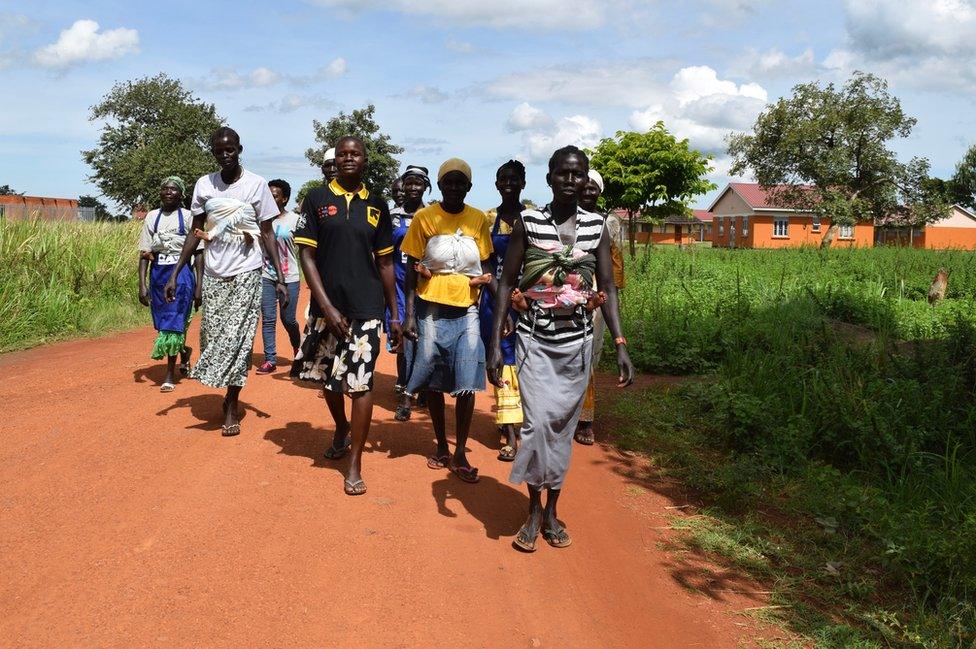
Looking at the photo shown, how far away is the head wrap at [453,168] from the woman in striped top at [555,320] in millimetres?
911

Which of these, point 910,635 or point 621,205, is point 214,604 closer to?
point 910,635

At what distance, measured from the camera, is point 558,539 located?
4.12m

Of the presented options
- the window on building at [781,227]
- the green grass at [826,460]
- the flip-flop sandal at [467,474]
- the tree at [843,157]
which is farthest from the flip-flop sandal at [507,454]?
the window on building at [781,227]

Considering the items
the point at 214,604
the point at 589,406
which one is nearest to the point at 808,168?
the point at 589,406

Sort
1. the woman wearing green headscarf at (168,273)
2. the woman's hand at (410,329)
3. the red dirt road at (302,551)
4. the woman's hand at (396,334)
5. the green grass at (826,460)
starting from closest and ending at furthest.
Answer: the red dirt road at (302,551)
the green grass at (826,460)
the woman's hand at (410,329)
the woman's hand at (396,334)
the woman wearing green headscarf at (168,273)

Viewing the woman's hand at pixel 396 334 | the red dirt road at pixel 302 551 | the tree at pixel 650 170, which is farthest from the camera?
the tree at pixel 650 170

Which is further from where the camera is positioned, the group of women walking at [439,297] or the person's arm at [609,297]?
the person's arm at [609,297]

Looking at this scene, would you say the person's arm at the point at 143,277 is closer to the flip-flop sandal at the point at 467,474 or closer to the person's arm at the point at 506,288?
the flip-flop sandal at the point at 467,474

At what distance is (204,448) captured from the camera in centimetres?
516

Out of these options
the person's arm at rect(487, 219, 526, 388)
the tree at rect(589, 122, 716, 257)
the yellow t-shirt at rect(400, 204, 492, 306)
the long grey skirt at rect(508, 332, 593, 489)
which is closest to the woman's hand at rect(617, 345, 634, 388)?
the long grey skirt at rect(508, 332, 593, 489)

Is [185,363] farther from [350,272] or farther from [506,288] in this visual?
[506,288]

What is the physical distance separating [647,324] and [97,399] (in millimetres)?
6400

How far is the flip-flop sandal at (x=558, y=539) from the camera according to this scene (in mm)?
4109

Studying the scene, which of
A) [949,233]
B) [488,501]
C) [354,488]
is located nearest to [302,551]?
[354,488]
